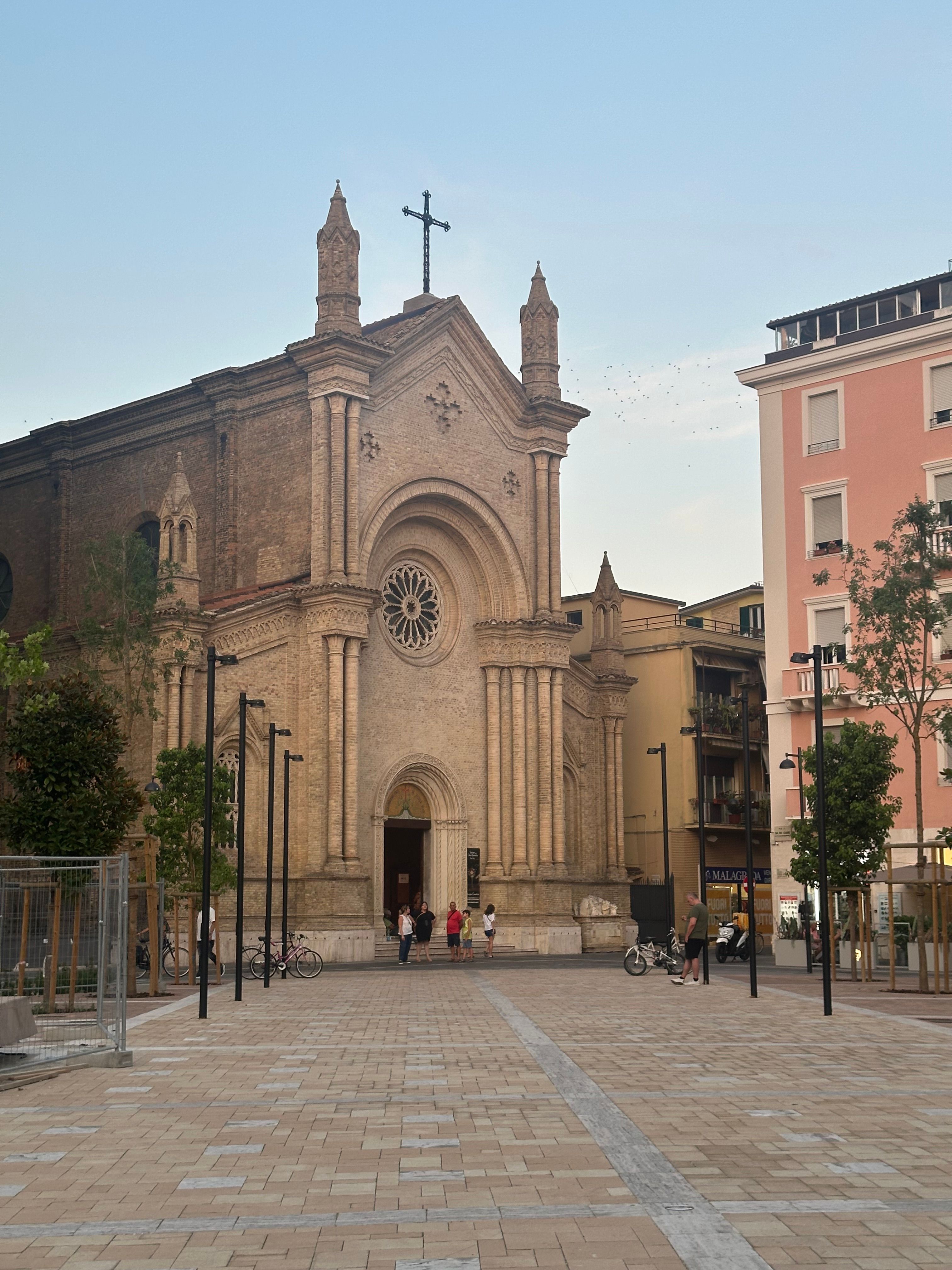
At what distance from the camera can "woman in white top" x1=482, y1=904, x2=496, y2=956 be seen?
44.9 meters

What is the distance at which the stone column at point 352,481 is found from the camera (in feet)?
148

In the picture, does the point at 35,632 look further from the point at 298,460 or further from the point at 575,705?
the point at 575,705

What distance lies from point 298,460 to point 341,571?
13.7 ft

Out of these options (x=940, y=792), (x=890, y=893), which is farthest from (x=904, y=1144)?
(x=940, y=792)

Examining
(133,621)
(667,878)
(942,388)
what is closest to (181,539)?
(133,621)

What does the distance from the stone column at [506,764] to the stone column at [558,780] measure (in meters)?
1.36

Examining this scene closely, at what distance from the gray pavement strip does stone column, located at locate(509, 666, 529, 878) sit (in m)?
34.2

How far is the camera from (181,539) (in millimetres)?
43344

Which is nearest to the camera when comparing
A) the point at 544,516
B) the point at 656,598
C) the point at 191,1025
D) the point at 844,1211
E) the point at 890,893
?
the point at 844,1211

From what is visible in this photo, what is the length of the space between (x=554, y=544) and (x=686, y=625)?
39.2ft

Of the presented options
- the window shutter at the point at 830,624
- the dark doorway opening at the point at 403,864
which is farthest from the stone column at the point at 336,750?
the window shutter at the point at 830,624

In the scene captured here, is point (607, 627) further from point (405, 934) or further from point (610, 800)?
point (405, 934)

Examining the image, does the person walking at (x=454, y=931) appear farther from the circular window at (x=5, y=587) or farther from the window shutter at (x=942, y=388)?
the circular window at (x=5, y=587)

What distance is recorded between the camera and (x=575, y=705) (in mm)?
53688
